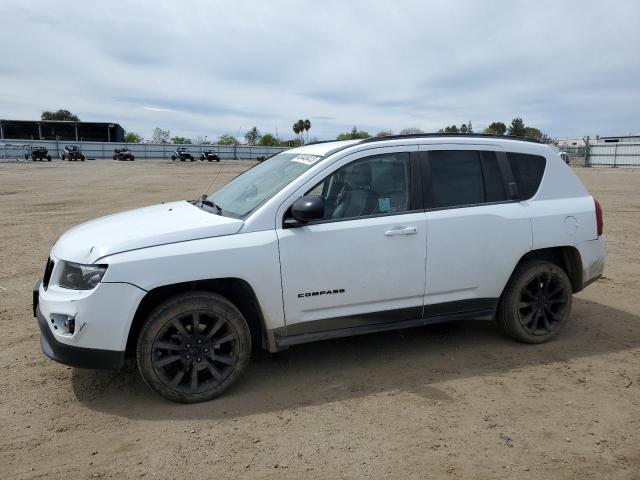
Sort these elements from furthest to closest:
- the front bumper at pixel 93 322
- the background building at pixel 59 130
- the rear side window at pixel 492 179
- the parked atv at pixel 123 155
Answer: the background building at pixel 59 130
the parked atv at pixel 123 155
the rear side window at pixel 492 179
the front bumper at pixel 93 322

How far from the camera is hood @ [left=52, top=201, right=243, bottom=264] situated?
3.57 m

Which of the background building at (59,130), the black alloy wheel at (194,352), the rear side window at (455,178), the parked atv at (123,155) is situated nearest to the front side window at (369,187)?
the rear side window at (455,178)

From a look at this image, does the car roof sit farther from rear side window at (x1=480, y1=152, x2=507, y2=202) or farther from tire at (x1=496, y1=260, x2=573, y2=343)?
tire at (x1=496, y1=260, x2=573, y2=343)

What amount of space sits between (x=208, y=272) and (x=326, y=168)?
4.06 ft

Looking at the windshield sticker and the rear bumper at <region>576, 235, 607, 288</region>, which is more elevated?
the windshield sticker

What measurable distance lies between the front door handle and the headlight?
2.08 metres

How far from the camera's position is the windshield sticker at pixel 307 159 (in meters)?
4.28

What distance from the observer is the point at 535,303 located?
484 cm

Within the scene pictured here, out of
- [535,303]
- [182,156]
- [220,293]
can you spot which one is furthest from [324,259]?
[182,156]

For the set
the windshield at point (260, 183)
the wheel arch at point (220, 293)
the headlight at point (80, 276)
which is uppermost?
the windshield at point (260, 183)

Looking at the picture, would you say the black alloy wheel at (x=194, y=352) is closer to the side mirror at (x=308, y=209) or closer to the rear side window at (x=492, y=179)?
the side mirror at (x=308, y=209)

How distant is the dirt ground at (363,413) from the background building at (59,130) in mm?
92711

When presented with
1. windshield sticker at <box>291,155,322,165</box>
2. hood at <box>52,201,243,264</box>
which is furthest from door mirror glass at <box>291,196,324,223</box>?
windshield sticker at <box>291,155,322,165</box>

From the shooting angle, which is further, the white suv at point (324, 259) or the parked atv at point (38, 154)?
the parked atv at point (38, 154)
